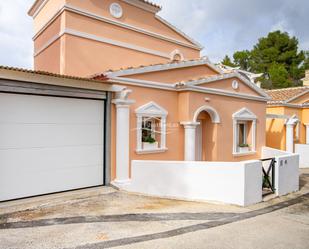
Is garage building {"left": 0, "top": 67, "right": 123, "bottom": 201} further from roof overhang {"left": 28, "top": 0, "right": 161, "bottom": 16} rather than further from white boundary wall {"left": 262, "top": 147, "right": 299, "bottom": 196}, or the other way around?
roof overhang {"left": 28, "top": 0, "right": 161, "bottom": 16}

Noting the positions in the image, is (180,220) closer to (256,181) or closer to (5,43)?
(256,181)

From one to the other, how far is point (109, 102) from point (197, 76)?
516 centimetres

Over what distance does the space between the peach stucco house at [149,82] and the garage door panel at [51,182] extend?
28.6 inches

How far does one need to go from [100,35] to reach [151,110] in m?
5.07

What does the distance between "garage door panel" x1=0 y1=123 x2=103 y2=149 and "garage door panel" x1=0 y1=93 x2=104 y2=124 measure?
16 cm

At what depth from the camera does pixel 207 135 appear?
12461mm

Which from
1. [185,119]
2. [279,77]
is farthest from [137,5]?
[279,77]

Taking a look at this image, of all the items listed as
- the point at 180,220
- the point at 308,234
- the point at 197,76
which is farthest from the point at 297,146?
the point at 180,220

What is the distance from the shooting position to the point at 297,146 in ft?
60.1

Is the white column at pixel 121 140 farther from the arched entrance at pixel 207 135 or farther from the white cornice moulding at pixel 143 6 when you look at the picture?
the white cornice moulding at pixel 143 6

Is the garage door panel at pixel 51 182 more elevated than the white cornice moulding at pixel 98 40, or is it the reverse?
the white cornice moulding at pixel 98 40

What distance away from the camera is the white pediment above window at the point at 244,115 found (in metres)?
13.2

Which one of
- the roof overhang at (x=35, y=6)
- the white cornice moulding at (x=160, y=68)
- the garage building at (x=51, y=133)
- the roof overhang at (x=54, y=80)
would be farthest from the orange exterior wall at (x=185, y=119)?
the roof overhang at (x=35, y=6)

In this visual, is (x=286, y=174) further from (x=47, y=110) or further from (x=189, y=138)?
(x=47, y=110)
